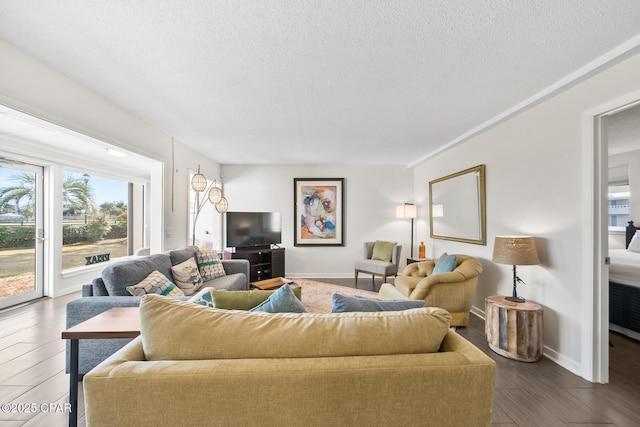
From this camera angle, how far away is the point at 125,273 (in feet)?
7.74

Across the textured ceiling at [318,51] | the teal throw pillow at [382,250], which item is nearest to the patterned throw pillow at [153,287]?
the textured ceiling at [318,51]

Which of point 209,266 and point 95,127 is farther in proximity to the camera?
point 209,266

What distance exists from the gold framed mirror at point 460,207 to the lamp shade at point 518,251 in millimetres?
903

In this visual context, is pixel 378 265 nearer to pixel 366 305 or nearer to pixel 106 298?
pixel 366 305

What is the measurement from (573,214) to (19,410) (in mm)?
4243

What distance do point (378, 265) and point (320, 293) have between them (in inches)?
46.2

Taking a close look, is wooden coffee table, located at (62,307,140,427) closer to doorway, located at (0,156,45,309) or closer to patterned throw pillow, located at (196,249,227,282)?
patterned throw pillow, located at (196,249,227,282)

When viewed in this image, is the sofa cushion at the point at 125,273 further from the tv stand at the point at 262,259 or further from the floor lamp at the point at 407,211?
the floor lamp at the point at 407,211

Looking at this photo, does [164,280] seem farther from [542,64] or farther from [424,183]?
[424,183]

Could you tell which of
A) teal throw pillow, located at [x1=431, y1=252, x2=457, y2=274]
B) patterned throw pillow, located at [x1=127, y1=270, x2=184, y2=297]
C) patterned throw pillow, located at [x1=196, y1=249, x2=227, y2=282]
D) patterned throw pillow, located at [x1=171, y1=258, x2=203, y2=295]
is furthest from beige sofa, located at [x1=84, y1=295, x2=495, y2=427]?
patterned throw pillow, located at [x1=196, y1=249, x2=227, y2=282]

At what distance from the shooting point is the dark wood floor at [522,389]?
68.3 inches

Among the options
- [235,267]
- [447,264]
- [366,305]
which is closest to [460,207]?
[447,264]

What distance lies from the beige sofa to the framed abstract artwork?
476cm

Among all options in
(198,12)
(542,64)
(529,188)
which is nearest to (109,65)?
(198,12)
